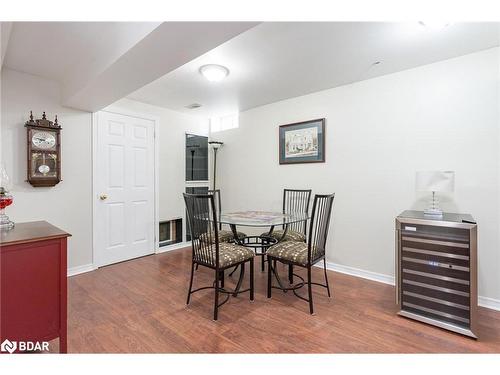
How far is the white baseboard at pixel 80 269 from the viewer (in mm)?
3131

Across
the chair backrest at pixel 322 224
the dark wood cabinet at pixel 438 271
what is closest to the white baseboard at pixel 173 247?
the chair backrest at pixel 322 224

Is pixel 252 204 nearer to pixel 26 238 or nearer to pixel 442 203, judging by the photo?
pixel 442 203

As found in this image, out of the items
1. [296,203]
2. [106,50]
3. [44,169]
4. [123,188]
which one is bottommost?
[296,203]

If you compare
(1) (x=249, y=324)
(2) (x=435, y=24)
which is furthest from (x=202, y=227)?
(2) (x=435, y=24)

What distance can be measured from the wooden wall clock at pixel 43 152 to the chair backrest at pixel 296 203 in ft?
9.30

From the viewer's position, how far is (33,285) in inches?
58.7

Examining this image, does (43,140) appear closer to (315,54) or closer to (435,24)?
(315,54)

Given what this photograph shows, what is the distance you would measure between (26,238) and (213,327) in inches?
55.3

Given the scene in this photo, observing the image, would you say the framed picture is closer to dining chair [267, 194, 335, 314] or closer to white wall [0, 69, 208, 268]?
dining chair [267, 194, 335, 314]

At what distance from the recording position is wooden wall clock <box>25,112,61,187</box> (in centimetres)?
273

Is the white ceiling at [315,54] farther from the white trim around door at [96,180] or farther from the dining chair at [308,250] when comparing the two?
the dining chair at [308,250]

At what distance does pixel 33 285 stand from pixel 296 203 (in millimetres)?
2836

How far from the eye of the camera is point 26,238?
145 centimetres
